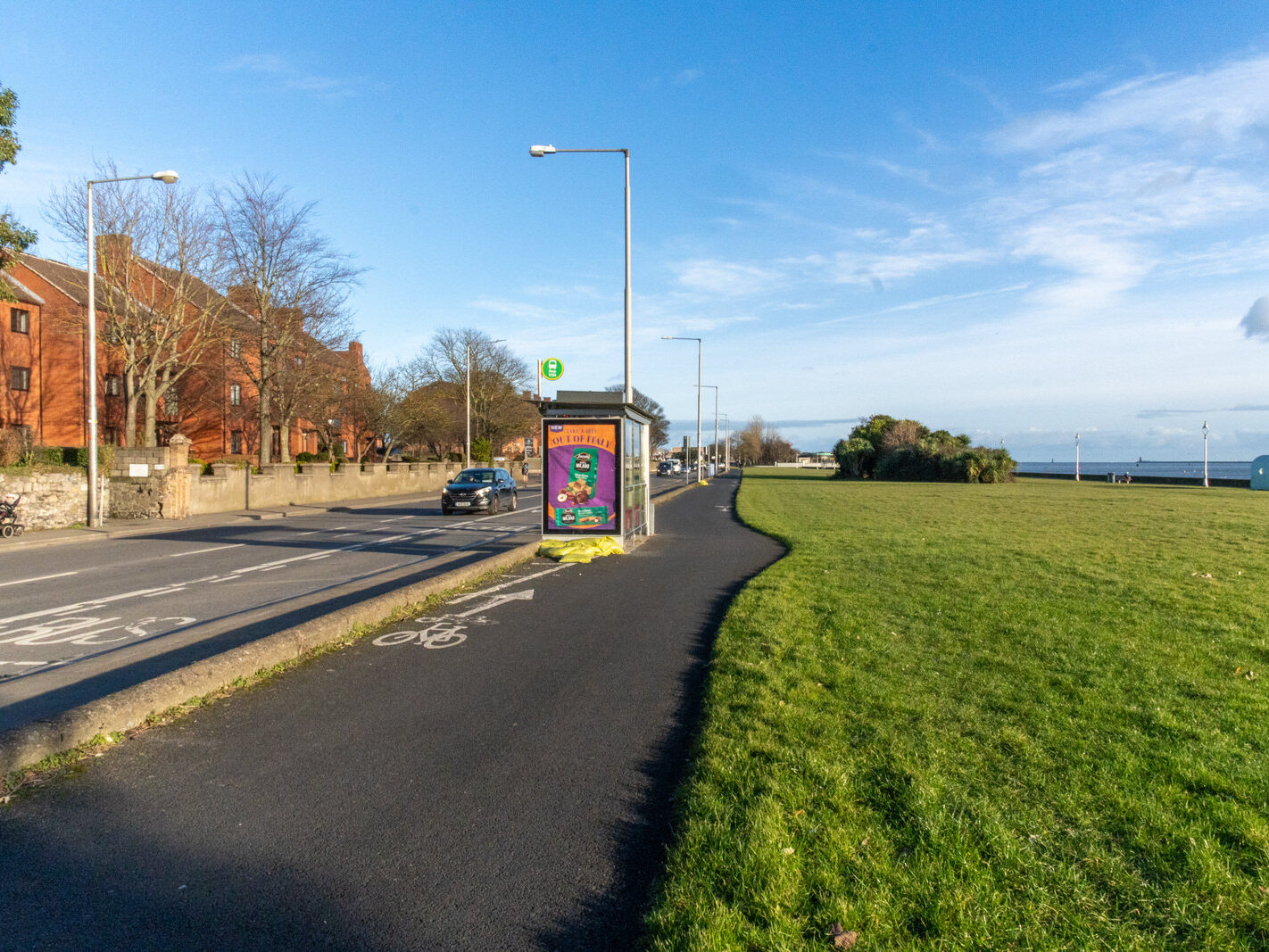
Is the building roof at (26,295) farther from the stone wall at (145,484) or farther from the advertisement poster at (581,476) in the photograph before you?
the advertisement poster at (581,476)

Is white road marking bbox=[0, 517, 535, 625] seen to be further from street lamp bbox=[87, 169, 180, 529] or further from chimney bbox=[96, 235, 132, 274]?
chimney bbox=[96, 235, 132, 274]

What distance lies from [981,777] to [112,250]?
122 feet

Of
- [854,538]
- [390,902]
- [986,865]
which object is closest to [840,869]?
[986,865]

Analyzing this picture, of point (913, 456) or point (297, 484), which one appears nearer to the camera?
point (297, 484)

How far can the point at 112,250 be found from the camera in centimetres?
3175

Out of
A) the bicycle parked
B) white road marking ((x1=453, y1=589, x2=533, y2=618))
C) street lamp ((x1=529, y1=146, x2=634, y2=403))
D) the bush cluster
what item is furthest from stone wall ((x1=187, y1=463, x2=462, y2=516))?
the bush cluster

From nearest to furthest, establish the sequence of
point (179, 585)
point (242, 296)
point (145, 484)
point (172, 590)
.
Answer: point (172, 590)
point (179, 585)
point (145, 484)
point (242, 296)

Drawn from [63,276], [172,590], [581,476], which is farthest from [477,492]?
[63,276]

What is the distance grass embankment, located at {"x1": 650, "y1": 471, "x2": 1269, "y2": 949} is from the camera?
3.02 metres

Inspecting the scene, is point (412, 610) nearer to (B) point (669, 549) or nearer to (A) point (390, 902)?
(A) point (390, 902)

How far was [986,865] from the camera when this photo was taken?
335 centimetres

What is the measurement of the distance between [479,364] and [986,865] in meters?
65.3

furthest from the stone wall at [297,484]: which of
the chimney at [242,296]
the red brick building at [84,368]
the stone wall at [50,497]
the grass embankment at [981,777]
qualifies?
the grass embankment at [981,777]

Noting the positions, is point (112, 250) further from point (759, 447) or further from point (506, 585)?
point (759, 447)
